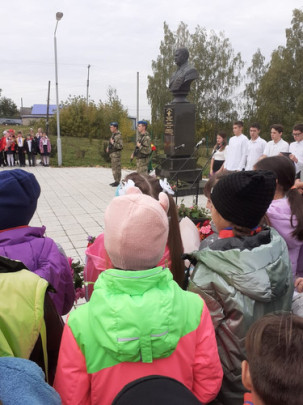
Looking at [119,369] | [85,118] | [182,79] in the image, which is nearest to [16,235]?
[119,369]

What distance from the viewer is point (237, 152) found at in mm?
7754

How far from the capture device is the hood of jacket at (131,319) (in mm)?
1029

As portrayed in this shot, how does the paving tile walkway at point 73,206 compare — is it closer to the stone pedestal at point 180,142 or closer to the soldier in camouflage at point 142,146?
the stone pedestal at point 180,142

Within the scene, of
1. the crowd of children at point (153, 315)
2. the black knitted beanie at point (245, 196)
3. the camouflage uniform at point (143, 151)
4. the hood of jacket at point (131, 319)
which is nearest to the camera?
the crowd of children at point (153, 315)

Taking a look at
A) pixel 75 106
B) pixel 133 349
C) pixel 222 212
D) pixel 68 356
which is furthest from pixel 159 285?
pixel 75 106

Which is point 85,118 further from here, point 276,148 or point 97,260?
point 97,260

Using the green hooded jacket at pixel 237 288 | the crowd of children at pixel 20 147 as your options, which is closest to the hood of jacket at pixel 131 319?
the green hooded jacket at pixel 237 288

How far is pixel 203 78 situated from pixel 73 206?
83.4ft

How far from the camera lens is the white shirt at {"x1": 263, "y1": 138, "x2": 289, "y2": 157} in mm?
6602

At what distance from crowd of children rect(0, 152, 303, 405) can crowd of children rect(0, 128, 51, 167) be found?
49.8 ft

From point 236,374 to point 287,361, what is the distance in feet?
2.55

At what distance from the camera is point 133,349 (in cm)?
103

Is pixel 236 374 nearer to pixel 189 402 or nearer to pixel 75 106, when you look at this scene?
pixel 189 402

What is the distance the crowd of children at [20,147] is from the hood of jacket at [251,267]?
51.7 ft
